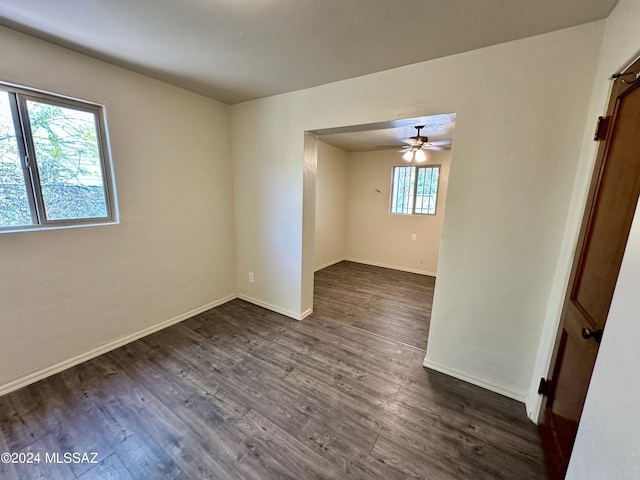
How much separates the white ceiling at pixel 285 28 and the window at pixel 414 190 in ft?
10.3

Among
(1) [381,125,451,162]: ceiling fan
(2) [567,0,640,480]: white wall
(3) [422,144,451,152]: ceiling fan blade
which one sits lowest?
(2) [567,0,640,480]: white wall

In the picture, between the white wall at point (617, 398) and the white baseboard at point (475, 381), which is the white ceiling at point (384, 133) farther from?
the white baseboard at point (475, 381)

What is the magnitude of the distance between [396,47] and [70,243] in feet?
9.39

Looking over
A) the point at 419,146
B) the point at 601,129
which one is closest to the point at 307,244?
the point at 419,146

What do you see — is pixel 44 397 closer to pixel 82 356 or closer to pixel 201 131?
pixel 82 356

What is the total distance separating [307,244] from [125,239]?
5.74ft

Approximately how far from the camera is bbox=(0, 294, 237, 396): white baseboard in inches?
70.8

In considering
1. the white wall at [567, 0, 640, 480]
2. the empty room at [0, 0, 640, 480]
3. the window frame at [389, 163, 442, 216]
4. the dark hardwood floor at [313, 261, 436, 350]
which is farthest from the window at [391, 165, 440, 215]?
the white wall at [567, 0, 640, 480]

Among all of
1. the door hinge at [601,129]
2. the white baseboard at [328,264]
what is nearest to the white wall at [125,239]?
the white baseboard at [328,264]

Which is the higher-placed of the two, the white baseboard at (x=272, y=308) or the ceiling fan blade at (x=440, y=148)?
the ceiling fan blade at (x=440, y=148)

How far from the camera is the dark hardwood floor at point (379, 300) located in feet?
9.16

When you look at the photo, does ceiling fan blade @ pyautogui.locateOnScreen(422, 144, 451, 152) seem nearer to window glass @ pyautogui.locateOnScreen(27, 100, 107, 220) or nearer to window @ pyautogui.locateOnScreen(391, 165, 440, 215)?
window @ pyautogui.locateOnScreen(391, 165, 440, 215)

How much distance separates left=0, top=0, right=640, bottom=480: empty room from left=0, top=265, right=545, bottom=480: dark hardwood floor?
0.01 metres

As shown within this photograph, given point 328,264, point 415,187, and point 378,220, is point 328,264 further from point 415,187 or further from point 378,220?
point 415,187
